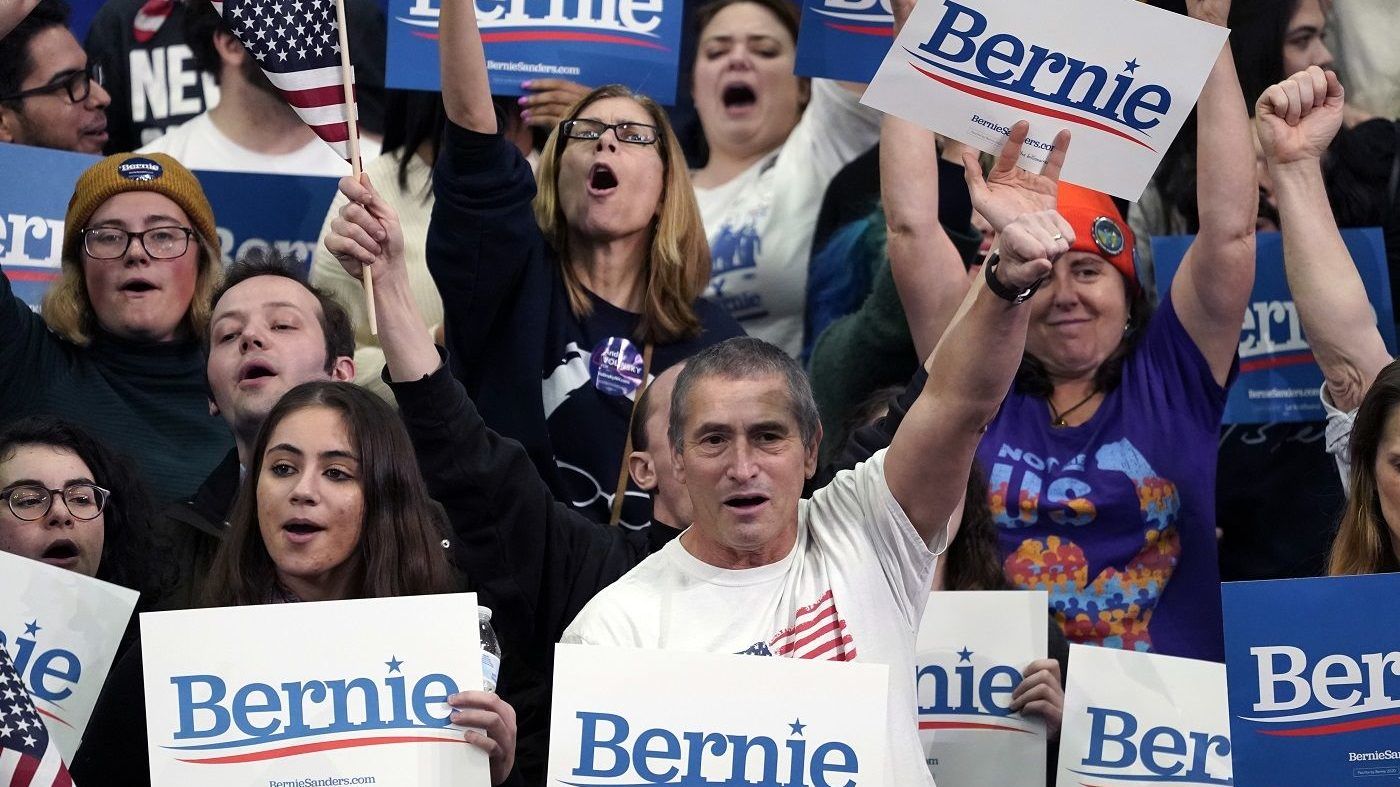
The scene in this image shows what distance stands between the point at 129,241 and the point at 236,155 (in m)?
0.75

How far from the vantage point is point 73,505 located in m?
4.07

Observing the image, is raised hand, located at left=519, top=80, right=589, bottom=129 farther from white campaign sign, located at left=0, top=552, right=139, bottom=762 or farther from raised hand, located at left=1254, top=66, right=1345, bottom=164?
white campaign sign, located at left=0, top=552, right=139, bottom=762

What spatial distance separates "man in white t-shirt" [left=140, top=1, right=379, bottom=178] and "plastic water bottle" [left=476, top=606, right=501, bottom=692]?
2145 millimetres

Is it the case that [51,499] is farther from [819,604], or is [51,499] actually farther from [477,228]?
[819,604]


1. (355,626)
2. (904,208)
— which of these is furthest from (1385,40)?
(355,626)

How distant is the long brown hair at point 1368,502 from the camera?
12.6 feet

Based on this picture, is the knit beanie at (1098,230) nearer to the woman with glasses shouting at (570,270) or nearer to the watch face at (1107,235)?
the watch face at (1107,235)

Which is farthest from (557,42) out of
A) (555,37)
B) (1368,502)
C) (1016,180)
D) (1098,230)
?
(1368,502)

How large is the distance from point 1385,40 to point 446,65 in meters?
2.64

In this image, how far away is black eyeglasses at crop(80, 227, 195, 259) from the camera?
467 cm

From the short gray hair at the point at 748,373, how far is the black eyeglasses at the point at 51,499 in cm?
136

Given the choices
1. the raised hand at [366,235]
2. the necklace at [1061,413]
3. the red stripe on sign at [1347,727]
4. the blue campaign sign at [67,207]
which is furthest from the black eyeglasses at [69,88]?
the red stripe on sign at [1347,727]

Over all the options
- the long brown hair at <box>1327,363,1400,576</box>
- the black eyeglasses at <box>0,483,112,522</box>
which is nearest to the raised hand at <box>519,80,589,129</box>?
the black eyeglasses at <box>0,483,112,522</box>

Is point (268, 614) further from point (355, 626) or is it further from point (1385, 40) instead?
point (1385, 40)
